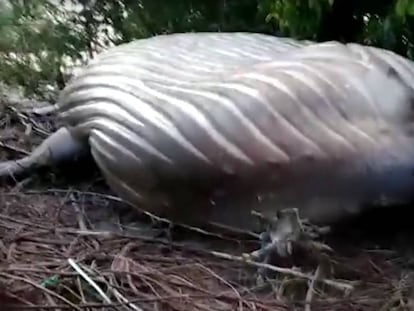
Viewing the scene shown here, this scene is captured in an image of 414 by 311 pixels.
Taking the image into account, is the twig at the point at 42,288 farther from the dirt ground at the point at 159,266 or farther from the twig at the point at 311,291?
the twig at the point at 311,291

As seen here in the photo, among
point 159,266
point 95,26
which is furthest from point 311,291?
point 95,26

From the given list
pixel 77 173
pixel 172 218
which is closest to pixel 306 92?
pixel 172 218

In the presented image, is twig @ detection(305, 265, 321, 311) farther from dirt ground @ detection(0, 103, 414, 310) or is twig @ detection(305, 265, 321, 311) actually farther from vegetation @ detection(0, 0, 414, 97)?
vegetation @ detection(0, 0, 414, 97)

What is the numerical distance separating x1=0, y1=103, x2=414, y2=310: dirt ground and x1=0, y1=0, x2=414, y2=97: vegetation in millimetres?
774

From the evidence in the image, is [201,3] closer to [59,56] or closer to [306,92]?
[59,56]

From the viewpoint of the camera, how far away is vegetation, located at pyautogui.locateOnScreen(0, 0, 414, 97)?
102 inches

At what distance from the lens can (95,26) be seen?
10.5 feet

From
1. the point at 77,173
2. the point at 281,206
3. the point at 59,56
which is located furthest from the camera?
the point at 59,56

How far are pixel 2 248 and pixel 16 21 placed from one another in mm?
1329

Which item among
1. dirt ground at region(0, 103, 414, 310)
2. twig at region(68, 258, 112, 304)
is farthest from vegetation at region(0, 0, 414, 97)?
twig at region(68, 258, 112, 304)

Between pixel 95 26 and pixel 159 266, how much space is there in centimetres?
151

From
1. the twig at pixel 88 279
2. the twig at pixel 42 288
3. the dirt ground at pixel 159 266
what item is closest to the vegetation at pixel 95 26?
the dirt ground at pixel 159 266

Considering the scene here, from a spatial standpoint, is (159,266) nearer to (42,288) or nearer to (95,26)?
(42,288)

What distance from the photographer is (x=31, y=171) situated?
7.89 ft
